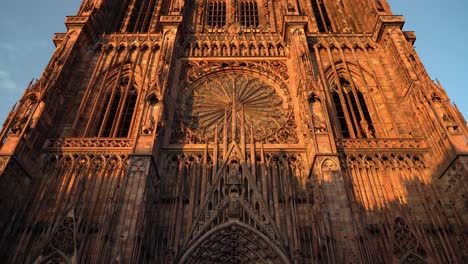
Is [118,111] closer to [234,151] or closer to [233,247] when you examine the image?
[234,151]

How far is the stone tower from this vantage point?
12211mm

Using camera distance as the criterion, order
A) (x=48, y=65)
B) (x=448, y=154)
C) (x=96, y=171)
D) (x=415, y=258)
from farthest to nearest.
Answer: (x=48, y=65)
(x=96, y=171)
(x=448, y=154)
(x=415, y=258)

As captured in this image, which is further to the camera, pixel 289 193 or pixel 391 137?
pixel 391 137

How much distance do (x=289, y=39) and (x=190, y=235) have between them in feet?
41.8

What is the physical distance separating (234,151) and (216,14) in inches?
519

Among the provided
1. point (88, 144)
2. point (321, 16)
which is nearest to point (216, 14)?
point (321, 16)

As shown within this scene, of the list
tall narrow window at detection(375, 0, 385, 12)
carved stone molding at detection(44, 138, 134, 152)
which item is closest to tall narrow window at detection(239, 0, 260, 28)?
tall narrow window at detection(375, 0, 385, 12)

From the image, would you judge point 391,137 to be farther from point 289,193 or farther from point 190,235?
point 190,235

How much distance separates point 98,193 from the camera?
13.5m

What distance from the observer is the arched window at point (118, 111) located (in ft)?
54.5

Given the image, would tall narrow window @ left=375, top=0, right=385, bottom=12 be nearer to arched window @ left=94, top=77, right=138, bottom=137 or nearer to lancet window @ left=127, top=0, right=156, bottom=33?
lancet window @ left=127, top=0, right=156, bottom=33

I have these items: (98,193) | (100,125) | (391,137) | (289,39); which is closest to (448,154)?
(391,137)

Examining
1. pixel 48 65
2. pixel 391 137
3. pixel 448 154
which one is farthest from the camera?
pixel 48 65

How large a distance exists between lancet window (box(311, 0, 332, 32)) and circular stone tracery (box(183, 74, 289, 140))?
7.23 metres
